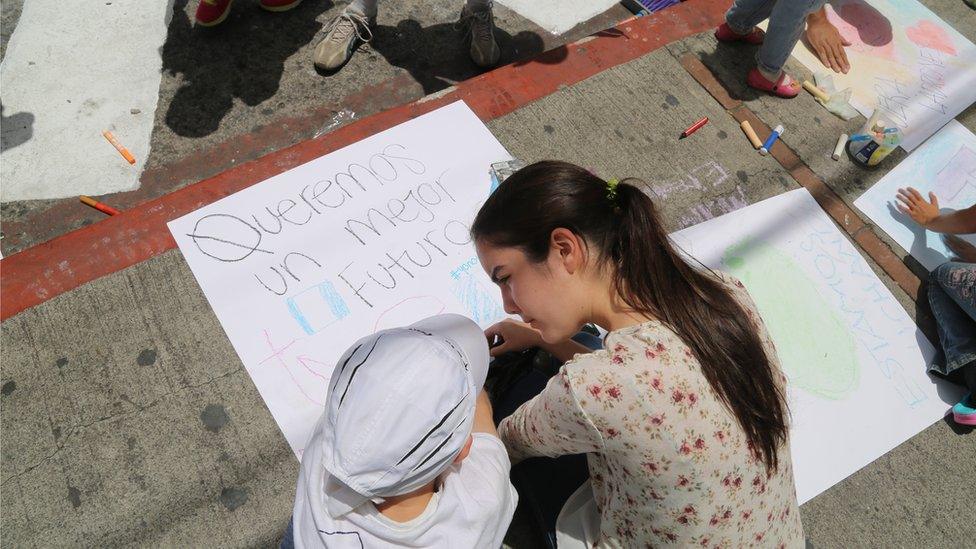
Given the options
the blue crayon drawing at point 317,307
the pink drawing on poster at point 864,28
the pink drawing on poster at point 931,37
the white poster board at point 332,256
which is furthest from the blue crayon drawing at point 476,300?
the pink drawing on poster at point 931,37

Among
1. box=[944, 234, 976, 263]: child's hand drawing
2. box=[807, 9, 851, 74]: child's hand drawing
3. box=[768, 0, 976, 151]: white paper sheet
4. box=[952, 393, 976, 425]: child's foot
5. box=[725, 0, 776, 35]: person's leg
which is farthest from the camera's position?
box=[807, 9, 851, 74]: child's hand drawing

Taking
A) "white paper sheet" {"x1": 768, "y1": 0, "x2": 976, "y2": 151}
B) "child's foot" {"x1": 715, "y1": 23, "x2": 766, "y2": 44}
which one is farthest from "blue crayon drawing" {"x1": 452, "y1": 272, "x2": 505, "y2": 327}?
"white paper sheet" {"x1": 768, "y1": 0, "x2": 976, "y2": 151}

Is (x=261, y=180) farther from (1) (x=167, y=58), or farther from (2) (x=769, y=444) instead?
(2) (x=769, y=444)

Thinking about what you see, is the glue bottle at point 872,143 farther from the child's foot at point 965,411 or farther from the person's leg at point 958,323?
the child's foot at point 965,411

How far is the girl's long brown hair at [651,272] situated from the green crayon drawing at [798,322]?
2.36ft

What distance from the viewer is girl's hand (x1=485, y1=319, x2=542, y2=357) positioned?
1488 millimetres

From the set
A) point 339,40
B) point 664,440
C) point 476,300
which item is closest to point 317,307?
point 476,300

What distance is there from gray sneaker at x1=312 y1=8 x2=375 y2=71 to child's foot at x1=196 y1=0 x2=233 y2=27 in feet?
1.24

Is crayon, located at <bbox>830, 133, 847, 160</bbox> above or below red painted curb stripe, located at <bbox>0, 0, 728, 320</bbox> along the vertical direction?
above

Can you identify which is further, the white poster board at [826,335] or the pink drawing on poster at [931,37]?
the pink drawing on poster at [931,37]

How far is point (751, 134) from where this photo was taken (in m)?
2.32

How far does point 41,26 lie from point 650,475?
2.65 m

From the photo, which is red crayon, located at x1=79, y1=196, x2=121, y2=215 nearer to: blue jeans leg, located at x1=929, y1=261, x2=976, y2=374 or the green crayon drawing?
the green crayon drawing

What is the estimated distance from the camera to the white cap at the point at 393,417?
935 millimetres
